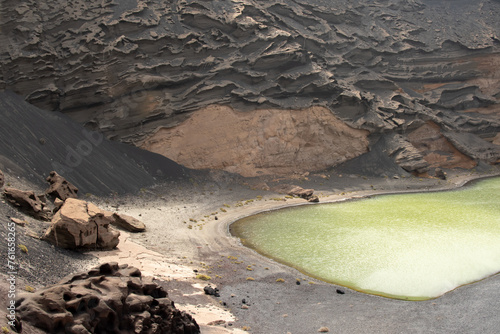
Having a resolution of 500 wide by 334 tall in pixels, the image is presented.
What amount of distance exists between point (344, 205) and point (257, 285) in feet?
48.9

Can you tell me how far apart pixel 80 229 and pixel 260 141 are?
2151cm

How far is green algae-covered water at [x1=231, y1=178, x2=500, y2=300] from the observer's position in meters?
15.2

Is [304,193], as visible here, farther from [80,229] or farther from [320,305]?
[80,229]

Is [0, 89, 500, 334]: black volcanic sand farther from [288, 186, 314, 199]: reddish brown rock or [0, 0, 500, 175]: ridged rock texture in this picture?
[0, 0, 500, 175]: ridged rock texture

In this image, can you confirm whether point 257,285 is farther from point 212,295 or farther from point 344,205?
point 344,205

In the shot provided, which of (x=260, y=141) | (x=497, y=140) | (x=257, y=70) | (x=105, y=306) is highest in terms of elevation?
(x=257, y=70)

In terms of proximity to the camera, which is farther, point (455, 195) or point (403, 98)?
point (403, 98)

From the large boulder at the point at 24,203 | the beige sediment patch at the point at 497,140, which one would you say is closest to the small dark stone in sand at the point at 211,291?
the large boulder at the point at 24,203

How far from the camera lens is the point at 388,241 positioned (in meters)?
19.2

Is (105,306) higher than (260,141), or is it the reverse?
(105,306)

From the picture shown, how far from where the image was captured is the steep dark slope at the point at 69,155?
76.2 ft

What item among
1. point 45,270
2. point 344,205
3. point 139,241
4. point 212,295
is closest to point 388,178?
point 344,205

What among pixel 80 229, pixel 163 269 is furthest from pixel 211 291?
pixel 80 229

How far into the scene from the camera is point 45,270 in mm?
11617
